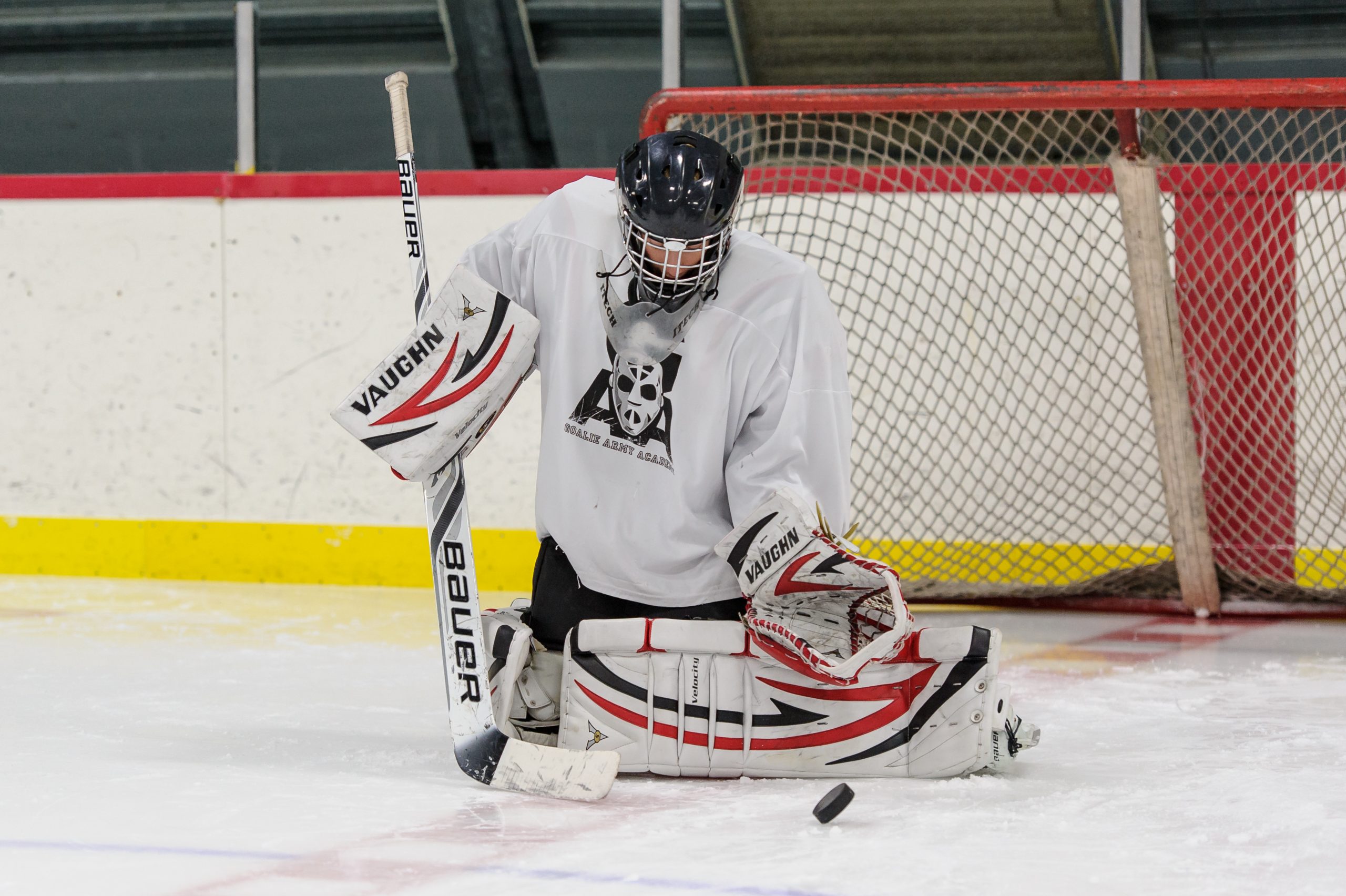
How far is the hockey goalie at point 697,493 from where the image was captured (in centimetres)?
197

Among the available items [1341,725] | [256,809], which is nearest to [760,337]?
[256,809]

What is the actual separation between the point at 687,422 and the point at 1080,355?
2084 mm

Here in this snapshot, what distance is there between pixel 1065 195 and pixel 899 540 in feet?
3.23

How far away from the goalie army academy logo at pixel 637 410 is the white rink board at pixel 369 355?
1.79 meters

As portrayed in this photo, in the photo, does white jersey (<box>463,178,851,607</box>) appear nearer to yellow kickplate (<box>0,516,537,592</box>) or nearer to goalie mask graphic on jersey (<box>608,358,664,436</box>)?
goalie mask graphic on jersey (<box>608,358,664,436</box>)

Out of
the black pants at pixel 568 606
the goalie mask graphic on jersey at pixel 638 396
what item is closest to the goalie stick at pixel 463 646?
the black pants at pixel 568 606

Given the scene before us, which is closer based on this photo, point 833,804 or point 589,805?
point 833,804

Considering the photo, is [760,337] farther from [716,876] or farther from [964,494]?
[964,494]

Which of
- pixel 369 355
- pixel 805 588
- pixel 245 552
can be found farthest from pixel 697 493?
pixel 245 552

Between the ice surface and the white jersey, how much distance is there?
31cm

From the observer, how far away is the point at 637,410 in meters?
2.03

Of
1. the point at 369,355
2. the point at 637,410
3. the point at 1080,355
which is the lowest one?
the point at 637,410

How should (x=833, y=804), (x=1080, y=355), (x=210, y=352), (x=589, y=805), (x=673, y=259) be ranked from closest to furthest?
(x=833, y=804), (x=589, y=805), (x=673, y=259), (x=1080, y=355), (x=210, y=352)

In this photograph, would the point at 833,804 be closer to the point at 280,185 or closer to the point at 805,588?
the point at 805,588
